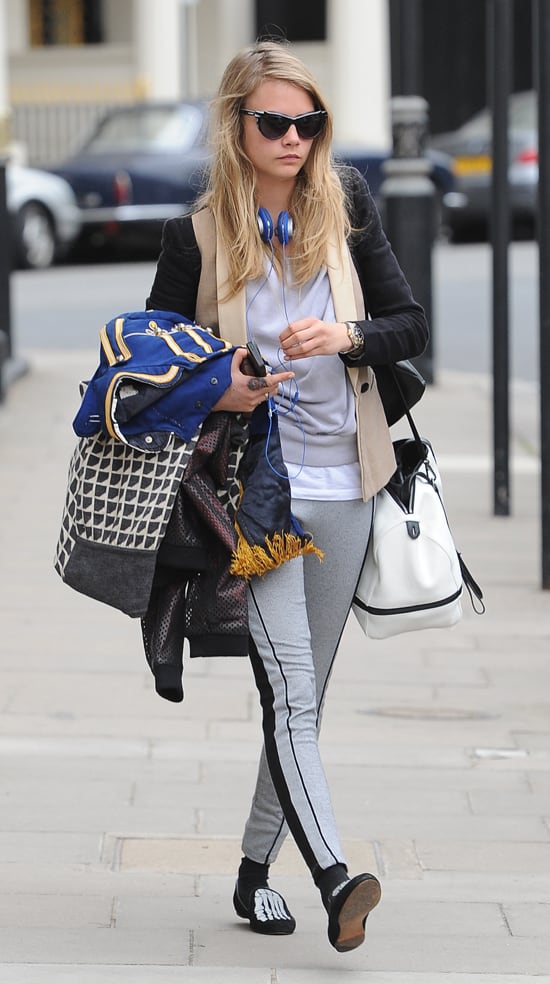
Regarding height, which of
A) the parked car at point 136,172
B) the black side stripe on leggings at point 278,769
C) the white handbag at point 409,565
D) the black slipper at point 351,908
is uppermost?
the white handbag at point 409,565

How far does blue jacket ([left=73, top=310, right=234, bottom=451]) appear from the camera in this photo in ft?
10.6

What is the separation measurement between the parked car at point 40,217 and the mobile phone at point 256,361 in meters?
15.1

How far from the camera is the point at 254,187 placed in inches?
134

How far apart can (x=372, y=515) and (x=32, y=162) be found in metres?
22.4

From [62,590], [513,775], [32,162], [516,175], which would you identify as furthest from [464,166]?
[513,775]

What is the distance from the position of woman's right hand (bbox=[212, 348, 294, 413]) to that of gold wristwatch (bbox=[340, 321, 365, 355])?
0.15m

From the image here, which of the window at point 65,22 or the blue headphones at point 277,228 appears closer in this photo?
the blue headphones at point 277,228

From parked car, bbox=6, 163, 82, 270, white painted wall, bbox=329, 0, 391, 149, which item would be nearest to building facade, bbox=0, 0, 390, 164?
white painted wall, bbox=329, 0, 391, 149

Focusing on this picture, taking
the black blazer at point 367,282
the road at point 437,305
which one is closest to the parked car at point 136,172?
the road at point 437,305

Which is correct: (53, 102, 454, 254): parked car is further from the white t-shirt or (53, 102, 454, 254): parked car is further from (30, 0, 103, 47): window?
the white t-shirt

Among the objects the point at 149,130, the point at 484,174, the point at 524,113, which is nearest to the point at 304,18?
the point at 524,113

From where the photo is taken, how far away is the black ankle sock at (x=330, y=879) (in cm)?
326

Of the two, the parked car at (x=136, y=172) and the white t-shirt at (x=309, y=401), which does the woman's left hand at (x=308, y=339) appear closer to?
the white t-shirt at (x=309, y=401)

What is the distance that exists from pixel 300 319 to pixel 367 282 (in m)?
0.18
